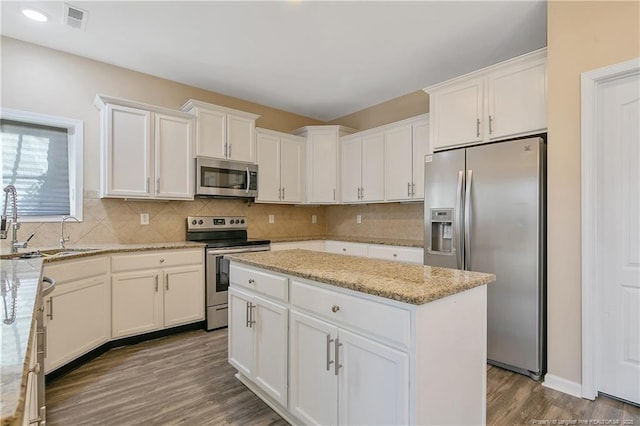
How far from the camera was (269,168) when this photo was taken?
4.28 metres

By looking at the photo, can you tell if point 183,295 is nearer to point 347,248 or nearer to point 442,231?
point 347,248

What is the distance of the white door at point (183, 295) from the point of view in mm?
3205

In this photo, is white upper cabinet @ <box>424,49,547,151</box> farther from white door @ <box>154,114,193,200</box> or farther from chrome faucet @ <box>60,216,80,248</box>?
chrome faucet @ <box>60,216,80,248</box>

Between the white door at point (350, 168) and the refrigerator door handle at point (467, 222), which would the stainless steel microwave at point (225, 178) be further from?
the refrigerator door handle at point (467, 222)

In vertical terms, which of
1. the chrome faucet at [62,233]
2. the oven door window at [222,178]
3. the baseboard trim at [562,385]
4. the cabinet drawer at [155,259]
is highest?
the oven door window at [222,178]

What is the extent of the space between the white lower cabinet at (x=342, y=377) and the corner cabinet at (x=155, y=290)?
1944 mm

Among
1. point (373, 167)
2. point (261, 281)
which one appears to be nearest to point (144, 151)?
point (261, 281)

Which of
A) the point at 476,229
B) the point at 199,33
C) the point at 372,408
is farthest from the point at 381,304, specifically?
the point at 199,33

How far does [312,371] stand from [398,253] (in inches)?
82.9

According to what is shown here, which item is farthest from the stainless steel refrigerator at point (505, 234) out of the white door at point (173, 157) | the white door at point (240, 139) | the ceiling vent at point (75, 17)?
the ceiling vent at point (75, 17)

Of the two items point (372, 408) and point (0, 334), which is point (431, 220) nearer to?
point (372, 408)

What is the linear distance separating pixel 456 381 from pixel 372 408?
0.39 metres

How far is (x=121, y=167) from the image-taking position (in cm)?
317

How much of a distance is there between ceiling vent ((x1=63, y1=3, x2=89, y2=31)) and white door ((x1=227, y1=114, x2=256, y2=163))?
1509 millimetres
